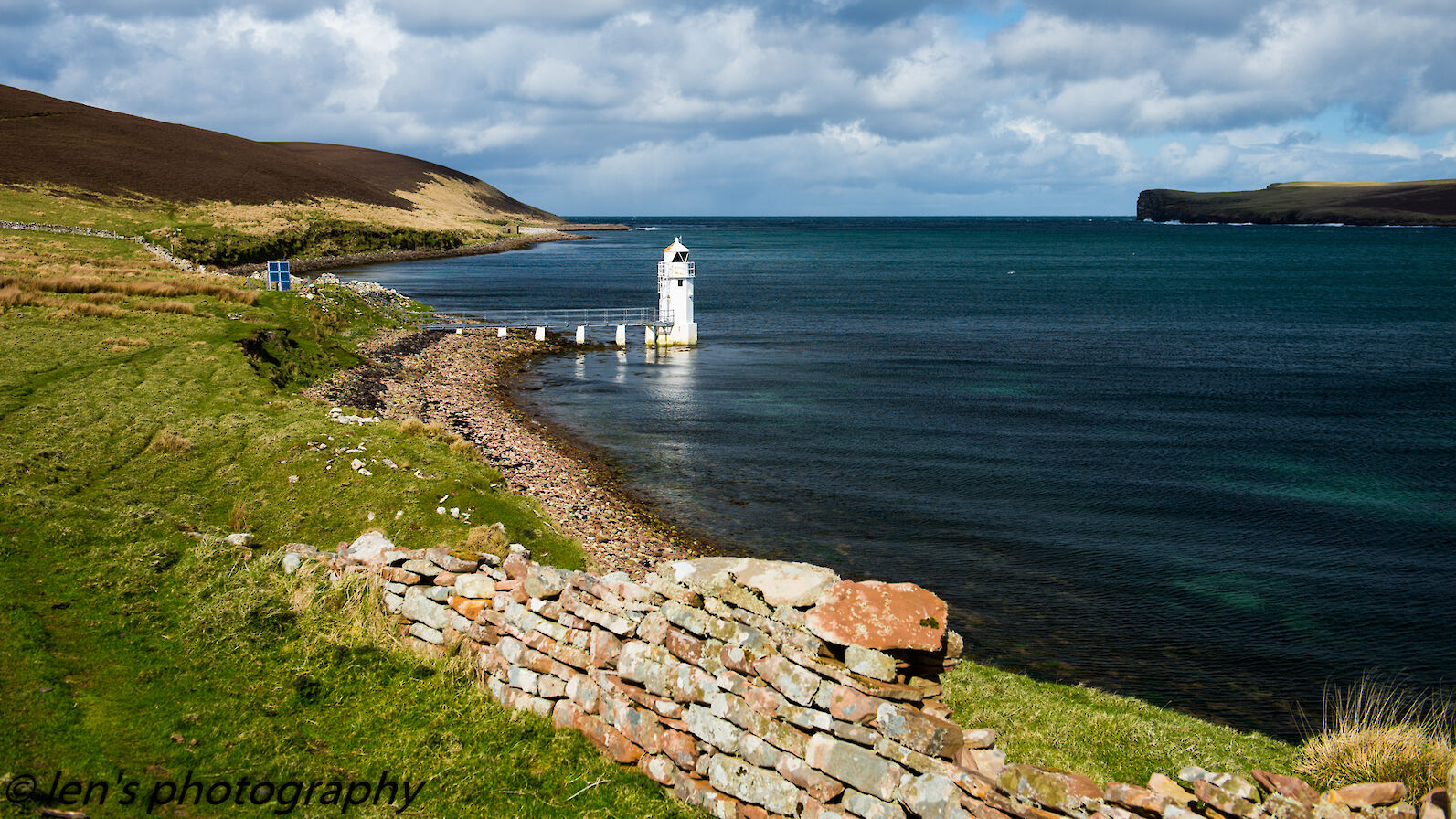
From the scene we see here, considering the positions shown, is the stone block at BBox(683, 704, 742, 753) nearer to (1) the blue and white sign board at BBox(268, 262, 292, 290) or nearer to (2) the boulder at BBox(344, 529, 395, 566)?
(2) the boulder at BBox(344, 529, 395, 566)

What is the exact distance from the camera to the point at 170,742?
8.77 m

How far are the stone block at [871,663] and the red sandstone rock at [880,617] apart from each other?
8 cm

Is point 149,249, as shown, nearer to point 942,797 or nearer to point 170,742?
point 170,742

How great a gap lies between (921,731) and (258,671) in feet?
25.5

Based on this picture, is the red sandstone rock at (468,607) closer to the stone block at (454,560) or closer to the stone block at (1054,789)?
the stone block at (454,560)

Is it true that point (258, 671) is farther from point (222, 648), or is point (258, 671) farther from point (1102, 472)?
point (1102, 472)

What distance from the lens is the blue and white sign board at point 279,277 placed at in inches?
2025

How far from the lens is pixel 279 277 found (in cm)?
5188

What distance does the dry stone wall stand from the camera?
24.4ft

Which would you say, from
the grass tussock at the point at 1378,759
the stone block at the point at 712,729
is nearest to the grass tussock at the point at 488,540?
the stone block at the point at 712,729

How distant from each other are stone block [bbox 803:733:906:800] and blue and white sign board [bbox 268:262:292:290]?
51.2m

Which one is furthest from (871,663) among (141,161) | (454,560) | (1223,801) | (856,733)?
(141,161)

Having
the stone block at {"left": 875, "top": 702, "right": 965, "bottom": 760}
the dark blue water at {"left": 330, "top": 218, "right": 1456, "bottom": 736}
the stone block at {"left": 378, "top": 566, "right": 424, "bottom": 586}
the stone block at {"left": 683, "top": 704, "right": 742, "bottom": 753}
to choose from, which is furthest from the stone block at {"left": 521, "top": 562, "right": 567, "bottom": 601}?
the dark blue water at {"left": 330, "top": 218, "right": 1456, "bottom": 736}

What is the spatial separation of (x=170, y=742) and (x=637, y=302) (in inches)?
3279
